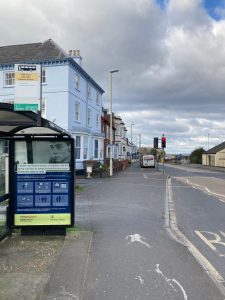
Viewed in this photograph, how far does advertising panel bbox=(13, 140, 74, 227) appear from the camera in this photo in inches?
277

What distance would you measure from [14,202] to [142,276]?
3.22 meters

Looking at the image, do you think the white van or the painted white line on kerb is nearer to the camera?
the painted white line on kerb

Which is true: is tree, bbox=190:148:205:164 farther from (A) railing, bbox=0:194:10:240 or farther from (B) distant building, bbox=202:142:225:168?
(A) railing, bbox=0:194:10:240

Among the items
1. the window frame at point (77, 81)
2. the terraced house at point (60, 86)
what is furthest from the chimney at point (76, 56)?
the window frame at point (77, 81)

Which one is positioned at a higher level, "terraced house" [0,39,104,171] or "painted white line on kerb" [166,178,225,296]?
"terraced house" [0,39,104,171]

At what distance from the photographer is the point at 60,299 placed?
408cm

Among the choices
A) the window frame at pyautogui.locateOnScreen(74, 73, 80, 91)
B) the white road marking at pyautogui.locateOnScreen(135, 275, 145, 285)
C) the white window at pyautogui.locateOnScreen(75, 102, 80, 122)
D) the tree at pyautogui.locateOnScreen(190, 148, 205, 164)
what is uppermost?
the window frame at pyautogui.locateOnScreen(74, 73, 80, 91)

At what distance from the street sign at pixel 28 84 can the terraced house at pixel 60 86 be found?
19.6 meters

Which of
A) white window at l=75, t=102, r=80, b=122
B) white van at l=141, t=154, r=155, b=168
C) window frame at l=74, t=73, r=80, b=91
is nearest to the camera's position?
window frame at l=74, t=73, r=80, b=91

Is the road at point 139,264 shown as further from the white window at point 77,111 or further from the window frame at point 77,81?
the window frame at point 77,81

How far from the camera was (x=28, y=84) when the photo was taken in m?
6.05

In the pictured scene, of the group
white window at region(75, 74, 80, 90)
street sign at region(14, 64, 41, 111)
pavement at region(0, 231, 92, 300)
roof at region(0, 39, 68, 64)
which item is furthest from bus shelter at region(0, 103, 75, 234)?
white window at region(75, 74, 80, 90)

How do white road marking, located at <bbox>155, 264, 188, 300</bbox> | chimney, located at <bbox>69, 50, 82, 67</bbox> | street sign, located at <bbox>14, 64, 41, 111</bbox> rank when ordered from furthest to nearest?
chimney, located at <bbox>69, 50, 82, 67</bbox>
street sign, located at <bbox>14, 64, 41, 111</bbox>
white road marking, located at <bbox>155, 264, 188, 300</bbox>

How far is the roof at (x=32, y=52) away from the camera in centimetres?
2940
